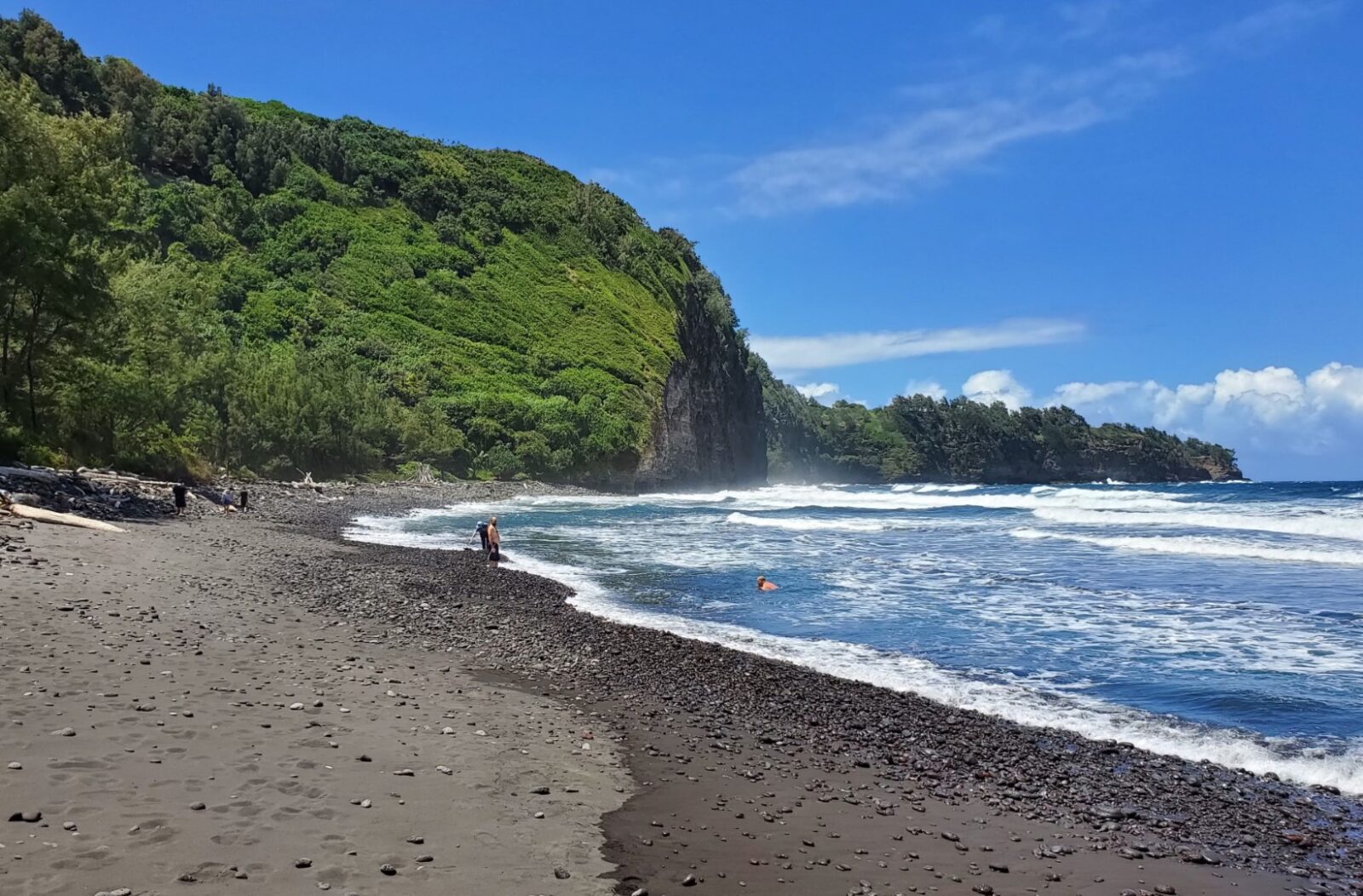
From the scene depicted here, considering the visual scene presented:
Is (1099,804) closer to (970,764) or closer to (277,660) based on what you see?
(970,764)

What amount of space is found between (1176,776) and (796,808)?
382 cm

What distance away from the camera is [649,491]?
8331 centimetres

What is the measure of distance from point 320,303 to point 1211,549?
7282cm

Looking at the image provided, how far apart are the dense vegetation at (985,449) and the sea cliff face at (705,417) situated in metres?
55.2

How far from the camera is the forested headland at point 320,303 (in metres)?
25.6

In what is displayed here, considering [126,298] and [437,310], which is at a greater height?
[437,310]

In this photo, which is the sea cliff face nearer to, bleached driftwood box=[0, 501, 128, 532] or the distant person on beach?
the distant person on beach

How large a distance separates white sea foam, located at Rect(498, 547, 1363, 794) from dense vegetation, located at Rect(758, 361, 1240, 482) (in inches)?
6257

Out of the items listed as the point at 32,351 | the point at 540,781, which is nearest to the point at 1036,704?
the point at 540,781

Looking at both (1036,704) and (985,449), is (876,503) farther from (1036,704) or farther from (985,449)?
(985,449)

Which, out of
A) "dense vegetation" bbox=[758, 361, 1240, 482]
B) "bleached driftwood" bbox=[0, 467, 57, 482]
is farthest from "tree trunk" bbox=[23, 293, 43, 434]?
"dense vegetation" bbox=[758, 361, 1240, 482]

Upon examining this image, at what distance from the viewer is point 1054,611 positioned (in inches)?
655

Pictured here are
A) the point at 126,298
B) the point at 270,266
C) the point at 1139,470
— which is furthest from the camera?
the point at 1139,470

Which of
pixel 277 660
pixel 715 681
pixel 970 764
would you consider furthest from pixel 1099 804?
pixel 277 660
